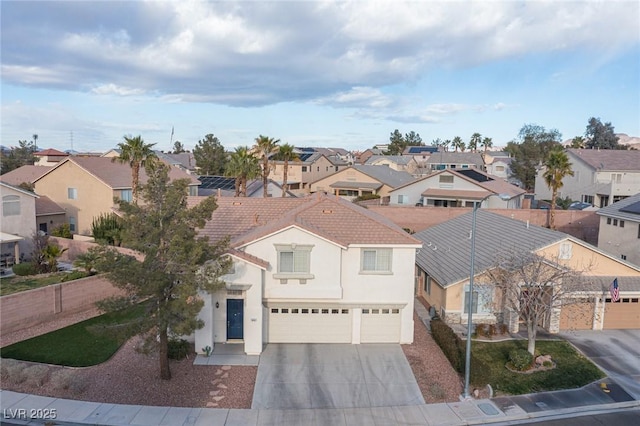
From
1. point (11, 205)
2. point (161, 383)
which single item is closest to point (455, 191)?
point (11, 205)

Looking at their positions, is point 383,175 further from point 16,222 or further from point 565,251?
point 16,222

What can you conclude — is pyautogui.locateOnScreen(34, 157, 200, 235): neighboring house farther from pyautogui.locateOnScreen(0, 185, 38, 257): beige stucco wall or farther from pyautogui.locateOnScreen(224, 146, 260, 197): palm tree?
pyautogui.locateOnScreen(0, 185, 38, 257): beige stucco wall

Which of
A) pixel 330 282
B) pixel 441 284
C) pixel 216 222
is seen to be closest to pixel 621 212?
pixel 441 284

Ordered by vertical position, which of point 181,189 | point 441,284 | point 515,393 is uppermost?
point 181,189

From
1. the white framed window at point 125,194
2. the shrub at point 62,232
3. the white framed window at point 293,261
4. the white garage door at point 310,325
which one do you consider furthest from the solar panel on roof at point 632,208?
the shrub at point 62,232

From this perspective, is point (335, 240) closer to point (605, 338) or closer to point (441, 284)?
point (441, 284)
